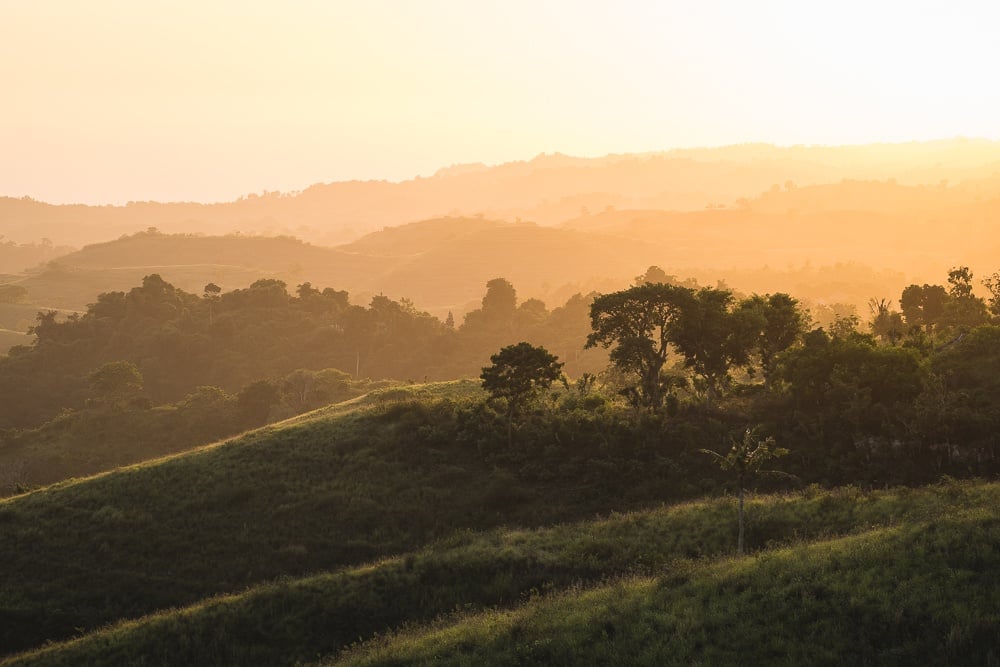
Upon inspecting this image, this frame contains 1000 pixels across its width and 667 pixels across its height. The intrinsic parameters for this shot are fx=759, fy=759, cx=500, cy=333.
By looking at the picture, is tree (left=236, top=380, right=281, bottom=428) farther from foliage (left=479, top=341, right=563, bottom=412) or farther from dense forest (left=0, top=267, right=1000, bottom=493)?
A: foliage (left=479, top=341, right=563, bottom=412)

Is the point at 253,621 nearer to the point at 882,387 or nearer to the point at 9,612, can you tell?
the point at 9,612

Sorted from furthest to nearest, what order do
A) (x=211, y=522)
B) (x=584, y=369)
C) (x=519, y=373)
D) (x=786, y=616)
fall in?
(x=584, y=369) < (x=519, y=373) < (x=211, y=522) < (x=786, y=616)

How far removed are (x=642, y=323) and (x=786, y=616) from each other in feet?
126

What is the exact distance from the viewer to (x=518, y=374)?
5728 cm

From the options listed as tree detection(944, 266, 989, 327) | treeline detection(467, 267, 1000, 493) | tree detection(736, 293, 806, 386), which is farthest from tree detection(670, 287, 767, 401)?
tree detection(944, 266, 989, 327)

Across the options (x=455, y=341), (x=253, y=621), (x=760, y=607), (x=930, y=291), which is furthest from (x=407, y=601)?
(x=455, y=341)

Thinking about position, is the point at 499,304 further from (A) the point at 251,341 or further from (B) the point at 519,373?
(B) the point at 519,373

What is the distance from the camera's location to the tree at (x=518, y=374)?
57219 millimetres

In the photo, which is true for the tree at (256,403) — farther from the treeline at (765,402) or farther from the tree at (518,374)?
the tree at (518,374)

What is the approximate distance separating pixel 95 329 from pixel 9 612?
138 metres

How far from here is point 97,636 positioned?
34.0 meters

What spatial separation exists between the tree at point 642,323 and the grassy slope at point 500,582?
19.6 m

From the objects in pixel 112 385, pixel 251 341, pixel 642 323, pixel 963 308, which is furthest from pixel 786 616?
pixel 251 341

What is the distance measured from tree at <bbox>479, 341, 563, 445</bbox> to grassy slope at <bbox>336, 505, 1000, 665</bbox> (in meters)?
28.4
